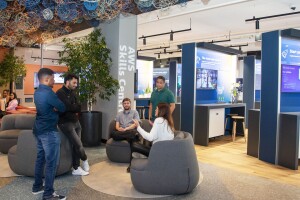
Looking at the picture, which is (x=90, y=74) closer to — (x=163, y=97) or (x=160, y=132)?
(x=163, y=97)

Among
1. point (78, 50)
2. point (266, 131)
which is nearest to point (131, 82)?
point (78, 50)

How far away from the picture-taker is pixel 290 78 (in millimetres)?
5766

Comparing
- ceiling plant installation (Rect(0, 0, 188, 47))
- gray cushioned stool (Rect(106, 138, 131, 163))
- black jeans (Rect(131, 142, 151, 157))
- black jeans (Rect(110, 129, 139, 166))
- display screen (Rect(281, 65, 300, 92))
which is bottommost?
gray cushioned stool (Rect(106, 138, 131, 163))

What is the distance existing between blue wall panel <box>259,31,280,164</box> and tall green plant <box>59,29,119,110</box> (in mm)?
3030

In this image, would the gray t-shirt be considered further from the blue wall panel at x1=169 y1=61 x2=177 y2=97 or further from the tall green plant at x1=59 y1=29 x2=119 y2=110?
the blue wall panel at x1=169 y1=61 x2=177 y2=97

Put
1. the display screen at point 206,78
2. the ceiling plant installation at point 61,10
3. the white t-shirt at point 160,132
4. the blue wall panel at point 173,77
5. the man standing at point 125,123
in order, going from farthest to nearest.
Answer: the blue wall panel at point 173,77, the display screen at point 206,78, the man standing at point 125,123, the ceiling plant installation at point 61,10, the white t-shirt at point 160,132

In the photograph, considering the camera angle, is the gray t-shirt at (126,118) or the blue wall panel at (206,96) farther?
the blue wall panel at (206,96)

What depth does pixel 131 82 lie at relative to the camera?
23.1 feet

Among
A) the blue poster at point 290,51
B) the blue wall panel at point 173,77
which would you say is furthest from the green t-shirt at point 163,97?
the blue wall panel at point 173,77

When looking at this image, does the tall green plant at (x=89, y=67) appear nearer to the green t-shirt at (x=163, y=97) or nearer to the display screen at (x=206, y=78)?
the green t-shirt at (x=163, y=97)

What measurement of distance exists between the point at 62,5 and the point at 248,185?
12.6 feet

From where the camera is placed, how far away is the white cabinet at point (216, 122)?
740cm

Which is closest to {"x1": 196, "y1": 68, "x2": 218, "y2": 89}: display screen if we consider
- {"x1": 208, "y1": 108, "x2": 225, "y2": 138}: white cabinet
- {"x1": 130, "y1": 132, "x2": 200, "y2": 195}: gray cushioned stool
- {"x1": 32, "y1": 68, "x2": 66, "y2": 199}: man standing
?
{"x1": 208, "y1": 108, "x2": 225, "y2": 138}: white cabinet

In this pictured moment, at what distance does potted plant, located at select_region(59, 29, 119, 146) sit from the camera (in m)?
6.51
